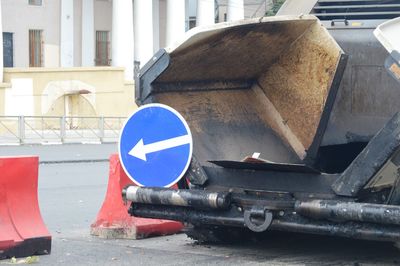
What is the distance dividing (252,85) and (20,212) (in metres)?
2.45

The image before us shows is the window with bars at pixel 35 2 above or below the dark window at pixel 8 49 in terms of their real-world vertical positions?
above

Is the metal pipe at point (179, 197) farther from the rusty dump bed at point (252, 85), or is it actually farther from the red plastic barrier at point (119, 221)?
the red plastic barrier at point (119, 221)

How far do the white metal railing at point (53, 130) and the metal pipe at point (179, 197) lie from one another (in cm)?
2601

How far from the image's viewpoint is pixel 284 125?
8789 millimetres

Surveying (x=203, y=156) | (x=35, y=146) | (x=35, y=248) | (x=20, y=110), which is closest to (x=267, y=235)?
(x=203, y=156)

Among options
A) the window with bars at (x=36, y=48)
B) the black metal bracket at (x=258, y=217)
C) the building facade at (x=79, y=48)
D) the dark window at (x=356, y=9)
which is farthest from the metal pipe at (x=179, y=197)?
the window with bars at (x=36, y=48)

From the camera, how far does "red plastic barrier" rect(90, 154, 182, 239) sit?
359 inches

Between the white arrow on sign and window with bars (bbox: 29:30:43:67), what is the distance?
41.9 m

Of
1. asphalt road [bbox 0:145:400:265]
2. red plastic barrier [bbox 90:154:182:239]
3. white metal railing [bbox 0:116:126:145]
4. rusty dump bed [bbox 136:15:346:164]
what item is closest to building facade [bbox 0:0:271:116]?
white metal railing [bbox 0:116:126:145]

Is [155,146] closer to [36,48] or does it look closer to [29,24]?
[29,24]

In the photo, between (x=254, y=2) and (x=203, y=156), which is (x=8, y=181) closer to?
(x=203, y=156)

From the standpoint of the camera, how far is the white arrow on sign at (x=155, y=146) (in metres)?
7.35

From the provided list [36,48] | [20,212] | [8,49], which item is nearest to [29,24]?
[36,48]

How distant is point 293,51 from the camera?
26.9 feet
